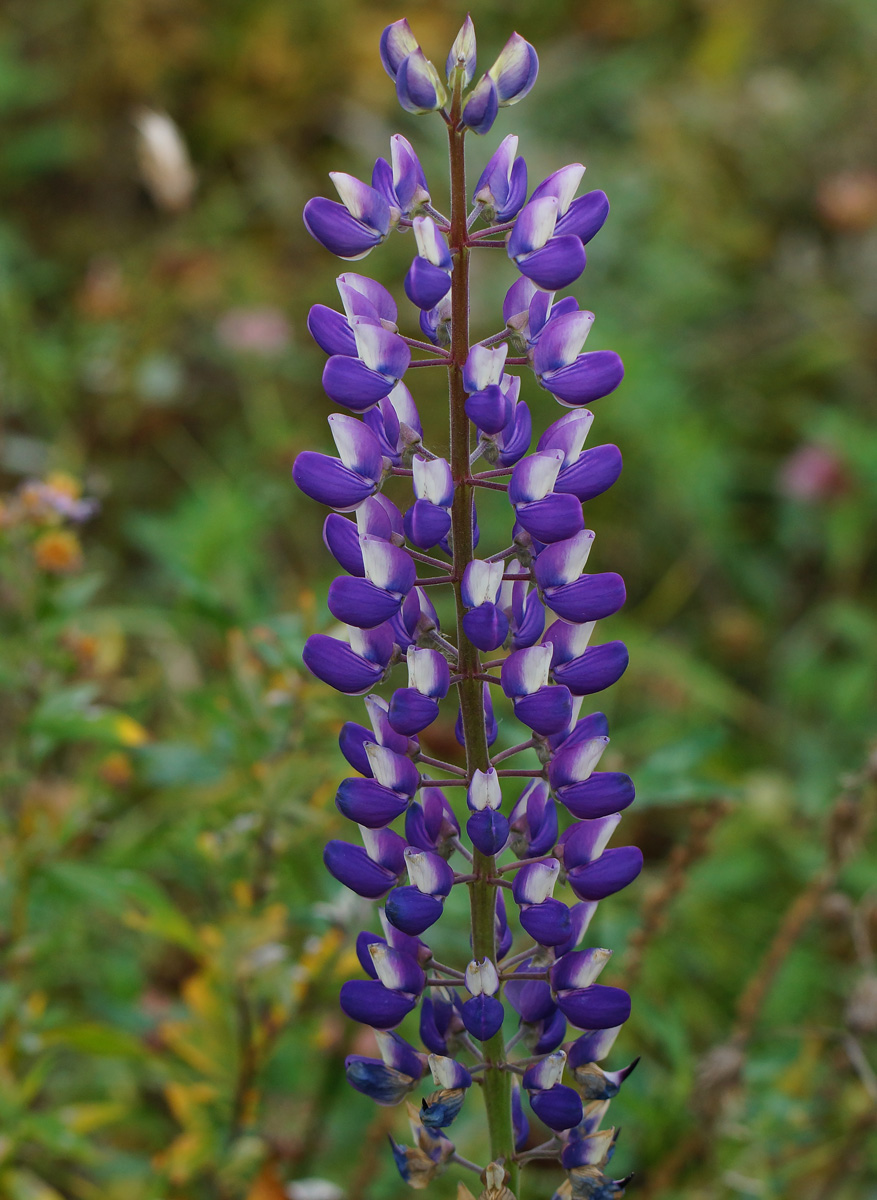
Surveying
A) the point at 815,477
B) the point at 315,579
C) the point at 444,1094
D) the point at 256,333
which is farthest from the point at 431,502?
the point at 256,333

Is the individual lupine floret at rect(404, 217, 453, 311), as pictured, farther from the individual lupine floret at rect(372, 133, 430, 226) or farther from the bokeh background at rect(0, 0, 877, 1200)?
the bokeh background at rect(0, 0, 877, 1200)

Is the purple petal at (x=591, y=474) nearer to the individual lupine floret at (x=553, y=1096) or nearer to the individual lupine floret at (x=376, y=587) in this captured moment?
the individual lupine floret at (x=376, y=587)

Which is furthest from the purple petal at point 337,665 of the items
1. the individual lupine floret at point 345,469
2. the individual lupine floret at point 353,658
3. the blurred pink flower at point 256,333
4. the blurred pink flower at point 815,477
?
the blurred pink flower at point 256,333

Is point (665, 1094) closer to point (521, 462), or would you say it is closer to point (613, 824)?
point (613, 824)

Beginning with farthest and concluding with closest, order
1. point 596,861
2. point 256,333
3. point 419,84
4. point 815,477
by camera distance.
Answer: point 256,333 < point 815,477 < point 596,861 < point 419,84

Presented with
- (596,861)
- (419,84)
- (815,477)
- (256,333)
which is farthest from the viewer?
(256,333)

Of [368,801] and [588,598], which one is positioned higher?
[588,598]

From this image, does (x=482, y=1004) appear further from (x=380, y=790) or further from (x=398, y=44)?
(x=398, y=44)
